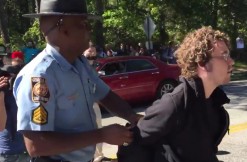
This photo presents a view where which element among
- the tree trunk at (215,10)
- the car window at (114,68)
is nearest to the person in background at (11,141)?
the car window at (114,68)

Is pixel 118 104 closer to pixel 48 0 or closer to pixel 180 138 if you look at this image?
pixel 180 138

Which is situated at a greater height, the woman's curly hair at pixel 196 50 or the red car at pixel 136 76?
the woman's curly hair at pixel 196 50

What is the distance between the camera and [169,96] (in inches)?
98.7

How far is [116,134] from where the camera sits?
2322 millimetres

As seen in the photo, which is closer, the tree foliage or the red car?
the red car

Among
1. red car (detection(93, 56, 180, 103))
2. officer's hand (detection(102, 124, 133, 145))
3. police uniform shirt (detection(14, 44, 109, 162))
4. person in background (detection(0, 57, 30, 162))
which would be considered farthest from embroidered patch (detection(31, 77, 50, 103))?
red car (detection(93, 56, 180, 103))

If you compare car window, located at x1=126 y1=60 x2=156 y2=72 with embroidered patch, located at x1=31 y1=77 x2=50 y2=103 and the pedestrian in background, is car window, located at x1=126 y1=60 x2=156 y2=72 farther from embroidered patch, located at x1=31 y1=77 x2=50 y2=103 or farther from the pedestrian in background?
Result: embroidered patch, located at x1=31 y1=77 x2=50 y2=103

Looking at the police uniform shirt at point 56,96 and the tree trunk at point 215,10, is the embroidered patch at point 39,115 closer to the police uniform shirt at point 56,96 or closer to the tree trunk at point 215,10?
the police uniform shirt at point 56,96

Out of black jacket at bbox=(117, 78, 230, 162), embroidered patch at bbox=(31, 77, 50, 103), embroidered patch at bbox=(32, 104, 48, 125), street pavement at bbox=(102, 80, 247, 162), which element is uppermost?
embroidered patch at bbox=(31, 77, 50, 103)

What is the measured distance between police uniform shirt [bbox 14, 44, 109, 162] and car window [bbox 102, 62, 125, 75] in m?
9.79

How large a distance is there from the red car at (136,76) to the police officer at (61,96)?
31.4 feet

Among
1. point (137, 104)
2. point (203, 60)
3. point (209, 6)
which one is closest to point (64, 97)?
point (203, 60)

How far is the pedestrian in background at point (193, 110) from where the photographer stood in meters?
2.46

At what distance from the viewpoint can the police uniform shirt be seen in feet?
7.17
